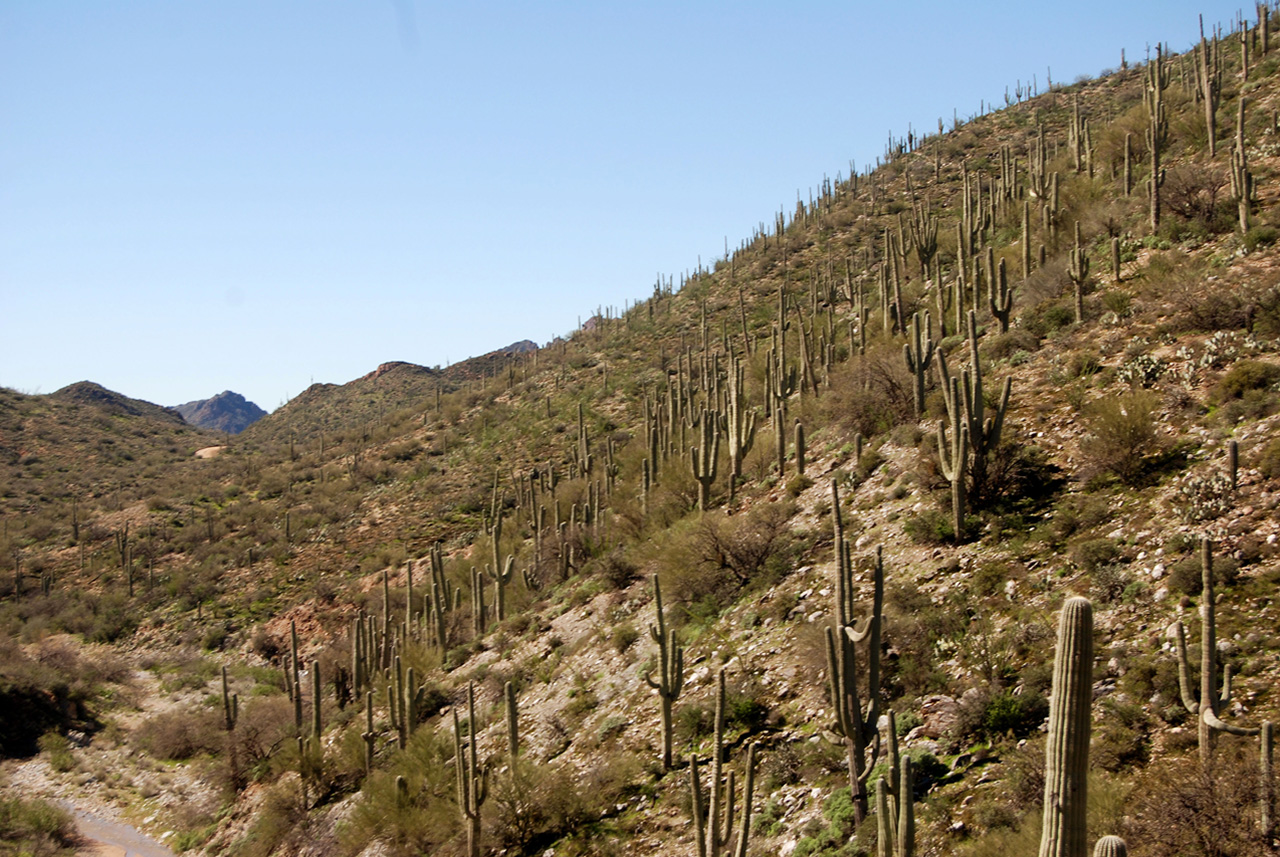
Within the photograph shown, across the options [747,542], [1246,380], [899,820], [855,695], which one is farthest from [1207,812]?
[747,542]

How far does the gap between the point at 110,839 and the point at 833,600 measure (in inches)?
726


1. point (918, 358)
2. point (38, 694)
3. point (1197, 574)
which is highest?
point (918, 358)

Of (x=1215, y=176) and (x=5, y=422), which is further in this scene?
(x=5, y=422)

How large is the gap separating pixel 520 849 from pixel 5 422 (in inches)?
2386

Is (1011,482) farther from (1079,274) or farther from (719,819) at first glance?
(719,819)

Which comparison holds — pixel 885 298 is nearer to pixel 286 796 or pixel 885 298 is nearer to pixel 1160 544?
pixel 1160 544

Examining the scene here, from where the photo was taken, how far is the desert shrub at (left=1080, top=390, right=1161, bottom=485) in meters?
12.3

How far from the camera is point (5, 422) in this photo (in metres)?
57.2

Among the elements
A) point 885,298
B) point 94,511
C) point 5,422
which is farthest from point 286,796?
point 5,422

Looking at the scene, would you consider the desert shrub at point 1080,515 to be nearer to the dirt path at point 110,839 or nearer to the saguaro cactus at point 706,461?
the saguaro cactus at point 706,461

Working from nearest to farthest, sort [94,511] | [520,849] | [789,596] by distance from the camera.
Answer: [520,849] → [789,596] → [94,511]

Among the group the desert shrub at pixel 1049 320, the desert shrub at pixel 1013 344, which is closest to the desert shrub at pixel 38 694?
the desert shrub at pixel 1013 344

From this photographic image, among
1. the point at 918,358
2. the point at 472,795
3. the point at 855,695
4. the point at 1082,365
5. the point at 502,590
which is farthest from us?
the point at 502,590

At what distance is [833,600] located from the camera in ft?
44.1
